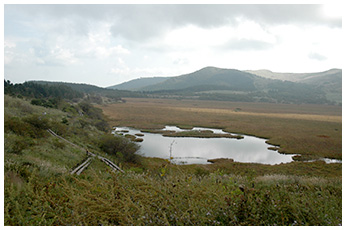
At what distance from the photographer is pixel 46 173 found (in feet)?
29.0

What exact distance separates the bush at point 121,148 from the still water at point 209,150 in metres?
2.99

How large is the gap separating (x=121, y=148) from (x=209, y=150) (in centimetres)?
1380

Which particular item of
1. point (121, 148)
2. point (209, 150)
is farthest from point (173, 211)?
point (209, 150)

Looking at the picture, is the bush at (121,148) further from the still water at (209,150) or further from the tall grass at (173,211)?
the tall grass at (173,211)

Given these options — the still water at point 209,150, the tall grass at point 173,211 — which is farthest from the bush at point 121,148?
the tall grass at point 173,211

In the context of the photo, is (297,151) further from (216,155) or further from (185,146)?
(185,146)

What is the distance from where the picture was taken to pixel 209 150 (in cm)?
3459

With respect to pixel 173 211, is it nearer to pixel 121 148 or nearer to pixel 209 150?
pixel 121 148

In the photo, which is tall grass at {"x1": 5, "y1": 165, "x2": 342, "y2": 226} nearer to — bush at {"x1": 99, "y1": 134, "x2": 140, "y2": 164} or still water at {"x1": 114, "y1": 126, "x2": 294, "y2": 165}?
bush at {"x1": 99, "y1": 134, "x2": 140, "y2": 164}

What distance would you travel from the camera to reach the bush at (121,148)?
2438cm

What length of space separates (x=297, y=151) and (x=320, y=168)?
10.1 meters

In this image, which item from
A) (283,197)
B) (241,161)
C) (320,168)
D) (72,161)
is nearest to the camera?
(283,197)

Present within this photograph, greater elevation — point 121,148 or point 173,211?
point 173,211

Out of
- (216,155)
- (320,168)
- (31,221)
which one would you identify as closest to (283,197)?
(31,221)
